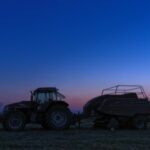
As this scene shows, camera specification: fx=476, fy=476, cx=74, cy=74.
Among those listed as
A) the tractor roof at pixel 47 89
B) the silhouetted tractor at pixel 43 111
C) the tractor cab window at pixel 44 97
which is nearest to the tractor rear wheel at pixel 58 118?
the silhouetted tractor at pixel 43 111

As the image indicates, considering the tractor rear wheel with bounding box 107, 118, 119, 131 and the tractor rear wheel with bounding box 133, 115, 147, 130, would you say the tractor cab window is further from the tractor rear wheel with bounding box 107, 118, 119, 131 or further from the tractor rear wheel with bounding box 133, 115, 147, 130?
the tractor rear wheel with bounding box 133, 115, 147, 130

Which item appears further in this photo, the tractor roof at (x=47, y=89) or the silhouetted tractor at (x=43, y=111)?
the tractor roof at (x=47, y=89)

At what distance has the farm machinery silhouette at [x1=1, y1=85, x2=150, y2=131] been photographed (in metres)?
26.4

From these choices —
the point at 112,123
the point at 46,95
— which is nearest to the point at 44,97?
the point at 46,95

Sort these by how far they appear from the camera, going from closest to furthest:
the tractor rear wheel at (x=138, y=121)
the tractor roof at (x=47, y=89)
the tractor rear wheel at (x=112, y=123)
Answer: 1. the tractor roof at (x=47, y=89)
2. the tractor rear wheel at (x=112, y=123)
3. the tractor rear wheel at (x=138, y=121)

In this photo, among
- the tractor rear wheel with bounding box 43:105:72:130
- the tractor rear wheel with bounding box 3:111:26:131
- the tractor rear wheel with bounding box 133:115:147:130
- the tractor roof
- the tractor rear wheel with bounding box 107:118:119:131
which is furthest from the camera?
the tractor rear wheel with bounding box 133:115:147:130

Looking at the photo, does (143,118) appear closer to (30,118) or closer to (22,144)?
(30,118)

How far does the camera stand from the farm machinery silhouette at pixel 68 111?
26406 mm

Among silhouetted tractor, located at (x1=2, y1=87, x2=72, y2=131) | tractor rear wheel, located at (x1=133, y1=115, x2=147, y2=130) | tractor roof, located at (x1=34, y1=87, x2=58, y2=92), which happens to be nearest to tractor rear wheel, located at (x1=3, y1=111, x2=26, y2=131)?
silhouetted tractor, located at (x1=2, y1=87, x2=72, y2=131)

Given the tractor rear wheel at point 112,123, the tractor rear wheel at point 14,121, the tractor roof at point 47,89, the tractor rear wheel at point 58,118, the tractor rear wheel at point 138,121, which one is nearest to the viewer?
the tractor rear wheel at point 14,121

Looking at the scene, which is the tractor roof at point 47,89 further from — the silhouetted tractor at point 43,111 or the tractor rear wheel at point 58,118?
the tractor rear wheel at point 58,118

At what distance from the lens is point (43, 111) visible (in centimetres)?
2664

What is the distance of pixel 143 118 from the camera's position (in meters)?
28.1

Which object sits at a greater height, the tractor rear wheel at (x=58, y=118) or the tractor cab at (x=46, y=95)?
the tractor cab at (x=46, y=95)
